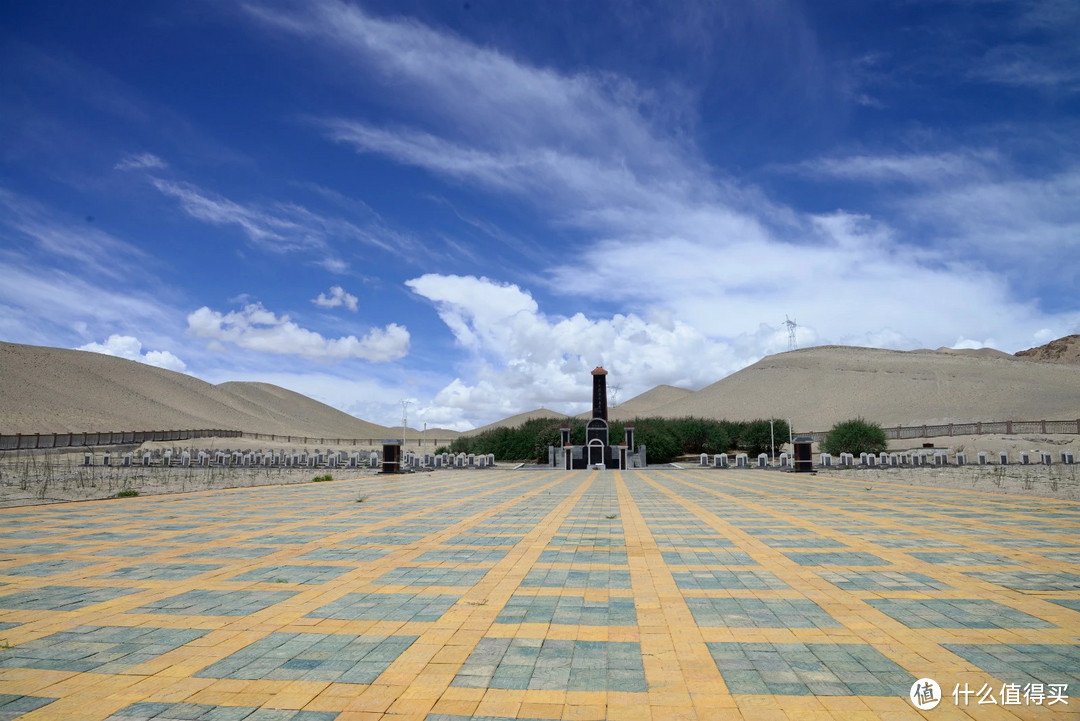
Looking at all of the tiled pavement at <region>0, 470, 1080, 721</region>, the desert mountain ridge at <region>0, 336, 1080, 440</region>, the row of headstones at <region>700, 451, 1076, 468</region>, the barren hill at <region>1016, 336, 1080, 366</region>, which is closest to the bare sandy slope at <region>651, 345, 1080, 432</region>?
the desert mountain ridge at <region>0, 336, 1080, 440</region>

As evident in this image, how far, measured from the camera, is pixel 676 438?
45.6 metres

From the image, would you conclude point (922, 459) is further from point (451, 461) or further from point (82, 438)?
point (82, 438)

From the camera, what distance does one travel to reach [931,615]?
4746mm

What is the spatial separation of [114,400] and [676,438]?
2891 inches

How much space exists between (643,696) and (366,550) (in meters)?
5.03

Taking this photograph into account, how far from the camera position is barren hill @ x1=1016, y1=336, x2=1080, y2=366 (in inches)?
5413

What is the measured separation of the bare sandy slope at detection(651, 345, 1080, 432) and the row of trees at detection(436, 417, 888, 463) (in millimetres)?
37130

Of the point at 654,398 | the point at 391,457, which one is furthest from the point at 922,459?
the point at 654,398

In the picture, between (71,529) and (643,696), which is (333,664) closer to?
(643,696)

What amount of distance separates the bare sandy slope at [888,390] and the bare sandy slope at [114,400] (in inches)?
2909

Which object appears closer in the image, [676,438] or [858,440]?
[858,440]

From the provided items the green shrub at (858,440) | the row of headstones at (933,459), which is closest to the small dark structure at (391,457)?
the row of headstones at (933,459)

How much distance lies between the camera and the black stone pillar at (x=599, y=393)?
3816 cm

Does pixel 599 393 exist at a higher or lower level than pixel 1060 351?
lower
